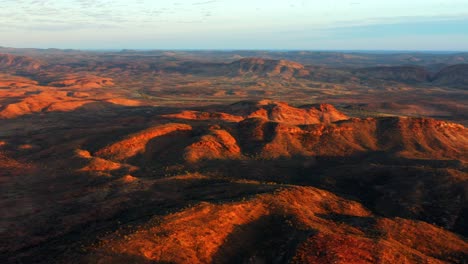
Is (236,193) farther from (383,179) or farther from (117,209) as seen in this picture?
(383,179)

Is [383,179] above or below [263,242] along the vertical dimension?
below

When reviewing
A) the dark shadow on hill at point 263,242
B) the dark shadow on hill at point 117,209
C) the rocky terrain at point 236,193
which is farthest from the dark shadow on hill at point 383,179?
→ the dark shadow on hill at point 263,242

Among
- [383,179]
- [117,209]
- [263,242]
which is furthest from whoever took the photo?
[383,179]

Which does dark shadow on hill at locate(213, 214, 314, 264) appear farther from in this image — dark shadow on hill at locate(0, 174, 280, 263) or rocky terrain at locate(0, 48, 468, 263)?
dark shadow on hill at locate(0, 174, 280, 263)

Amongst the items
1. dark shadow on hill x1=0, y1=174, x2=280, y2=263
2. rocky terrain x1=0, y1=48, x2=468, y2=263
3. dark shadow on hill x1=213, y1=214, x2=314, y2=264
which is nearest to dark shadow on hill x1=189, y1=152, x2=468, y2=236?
rocky terrain x1=0, y1=48, x2=468, y2=263

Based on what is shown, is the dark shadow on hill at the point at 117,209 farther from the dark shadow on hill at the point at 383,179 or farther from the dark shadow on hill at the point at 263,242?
the dark shadow on hill at the point at 383,179

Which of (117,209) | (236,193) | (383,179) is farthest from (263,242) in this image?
(383,179)

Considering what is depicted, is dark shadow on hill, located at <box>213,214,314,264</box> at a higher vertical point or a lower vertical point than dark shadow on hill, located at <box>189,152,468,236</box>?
higher

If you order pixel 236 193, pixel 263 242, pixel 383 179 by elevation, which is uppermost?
pixel 236 193

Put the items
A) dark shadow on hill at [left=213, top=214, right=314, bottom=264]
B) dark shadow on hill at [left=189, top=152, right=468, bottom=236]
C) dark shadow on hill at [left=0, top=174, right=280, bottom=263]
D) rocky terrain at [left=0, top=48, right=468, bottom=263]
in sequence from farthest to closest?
dark shadow on hill at [left=189, top=152, right=468, bottom=236], dark shadow on hill at [left=0, top=174, right=280, bottom=263], rocky terrain at [left=0, top=48, right=468, bottom=263], dark shadow on hill at [left=213, top=214, right=314, bottom=264]

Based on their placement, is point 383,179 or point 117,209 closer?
point 117,209

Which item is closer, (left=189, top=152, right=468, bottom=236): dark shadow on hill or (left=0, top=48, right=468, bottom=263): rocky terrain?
(left=0, top=48, right=468, bottom=263): rocky terrain

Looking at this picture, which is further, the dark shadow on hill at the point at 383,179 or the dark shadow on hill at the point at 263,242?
the dark shadow on hill at the point at 383,179

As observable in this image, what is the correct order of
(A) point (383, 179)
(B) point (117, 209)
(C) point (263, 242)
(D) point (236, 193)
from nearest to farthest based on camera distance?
(C) point (263, 242) → (B) point (117, 209) → (D) point (236, 193) → (A) point (383, 179)
